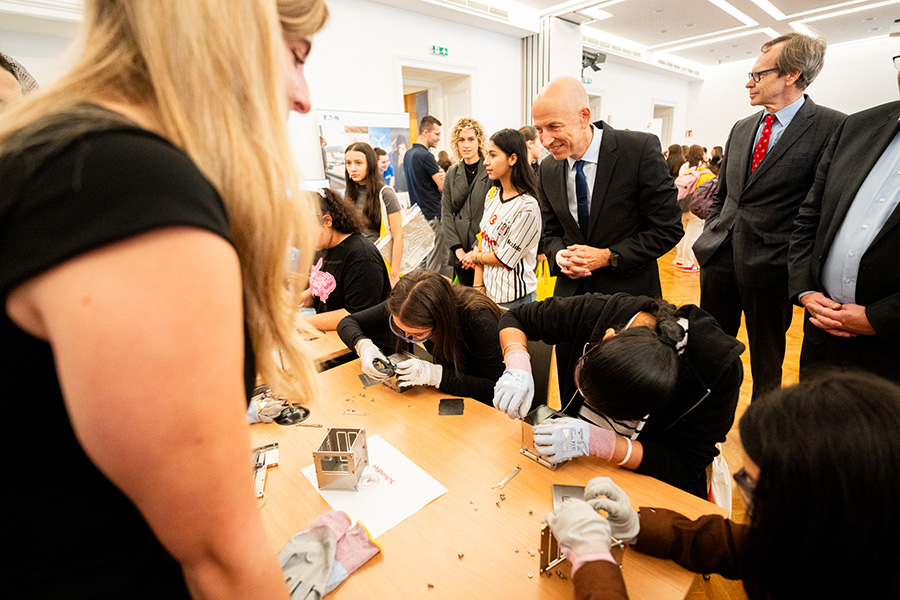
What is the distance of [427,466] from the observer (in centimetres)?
120

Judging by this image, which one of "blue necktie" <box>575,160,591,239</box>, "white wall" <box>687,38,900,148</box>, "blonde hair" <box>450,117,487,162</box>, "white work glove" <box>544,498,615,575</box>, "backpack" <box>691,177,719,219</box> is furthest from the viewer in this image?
"white wall" <box>687,38,900,148</box>

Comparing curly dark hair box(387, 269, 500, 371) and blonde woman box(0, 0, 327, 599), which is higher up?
blonde woman box(0, 0, 327, 599)

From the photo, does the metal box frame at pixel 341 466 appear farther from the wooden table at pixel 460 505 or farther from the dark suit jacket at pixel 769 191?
the dark suit jacket at pixel 769 191

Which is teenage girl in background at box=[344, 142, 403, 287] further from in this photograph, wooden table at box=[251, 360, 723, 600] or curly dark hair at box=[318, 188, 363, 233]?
wooden table at box=[251, 360, 723, 600]

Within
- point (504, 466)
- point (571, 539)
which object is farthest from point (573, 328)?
point (571, 539)

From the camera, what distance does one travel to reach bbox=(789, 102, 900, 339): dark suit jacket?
4.81 feet

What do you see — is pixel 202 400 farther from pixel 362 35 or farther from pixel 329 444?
pixel 362 35

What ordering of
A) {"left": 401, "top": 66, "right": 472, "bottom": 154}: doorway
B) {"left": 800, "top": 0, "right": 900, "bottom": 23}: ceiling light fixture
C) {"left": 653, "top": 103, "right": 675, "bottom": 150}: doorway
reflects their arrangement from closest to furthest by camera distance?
{"left": 401, "top": 66, "right": 472, "bottom": 154}: doorway, {"left": 800, "top": 0, "right": 900, "bottom": 23}: ceiling light fixture, {"left": 653, "top": 103, "right": 675, "bottom": 150}: doorway

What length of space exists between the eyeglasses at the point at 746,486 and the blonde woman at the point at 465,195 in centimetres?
243

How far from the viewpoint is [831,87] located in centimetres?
954

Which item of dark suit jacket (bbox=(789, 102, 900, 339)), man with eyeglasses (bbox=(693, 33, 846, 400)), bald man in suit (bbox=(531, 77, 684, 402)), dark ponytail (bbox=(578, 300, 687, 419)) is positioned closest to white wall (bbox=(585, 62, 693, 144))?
man with eyeglasses (bbox=(693, 33, 846, 400))

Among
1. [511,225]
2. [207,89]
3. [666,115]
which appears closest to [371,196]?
[511,225]

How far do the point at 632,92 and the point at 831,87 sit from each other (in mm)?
4291

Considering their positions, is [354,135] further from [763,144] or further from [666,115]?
[666,115]
